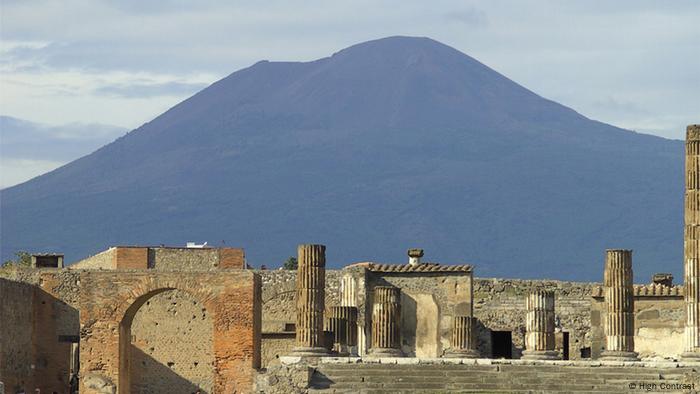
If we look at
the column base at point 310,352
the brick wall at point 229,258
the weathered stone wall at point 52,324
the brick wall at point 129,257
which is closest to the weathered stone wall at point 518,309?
the weathered stone wall at point 52,324

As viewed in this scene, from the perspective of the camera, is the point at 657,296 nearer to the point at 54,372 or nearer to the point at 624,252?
the point at 624,252

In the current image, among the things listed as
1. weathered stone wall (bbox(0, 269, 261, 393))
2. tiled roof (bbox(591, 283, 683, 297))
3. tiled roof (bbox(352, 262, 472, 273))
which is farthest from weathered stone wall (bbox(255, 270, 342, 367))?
tiled roof (bbox(591, 283, 683, 297))

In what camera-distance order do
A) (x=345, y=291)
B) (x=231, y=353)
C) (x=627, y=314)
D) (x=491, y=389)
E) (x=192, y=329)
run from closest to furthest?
(x=491, y=389), (x=627, y=314), (x=231, y=353), (x=345, y=291), (x=192, y=329)

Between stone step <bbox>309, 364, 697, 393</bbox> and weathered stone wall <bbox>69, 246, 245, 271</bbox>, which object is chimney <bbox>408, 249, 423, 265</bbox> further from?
stone step <bbox>309, 364, 697, 393</bbox>

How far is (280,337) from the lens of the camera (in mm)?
61844

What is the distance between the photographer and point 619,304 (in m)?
51.1

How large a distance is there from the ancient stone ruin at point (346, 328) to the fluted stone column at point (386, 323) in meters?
0.04

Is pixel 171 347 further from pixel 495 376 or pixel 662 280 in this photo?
pixel 495 376

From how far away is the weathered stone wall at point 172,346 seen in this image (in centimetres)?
6188

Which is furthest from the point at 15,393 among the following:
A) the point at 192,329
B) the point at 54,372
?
the point at 192,329

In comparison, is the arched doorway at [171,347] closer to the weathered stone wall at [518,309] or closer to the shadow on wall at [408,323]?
the weathered stone wall at [518,309]

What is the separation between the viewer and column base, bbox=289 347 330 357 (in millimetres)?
49844

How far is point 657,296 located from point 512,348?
5.01 m

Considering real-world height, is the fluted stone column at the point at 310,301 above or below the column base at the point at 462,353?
above
